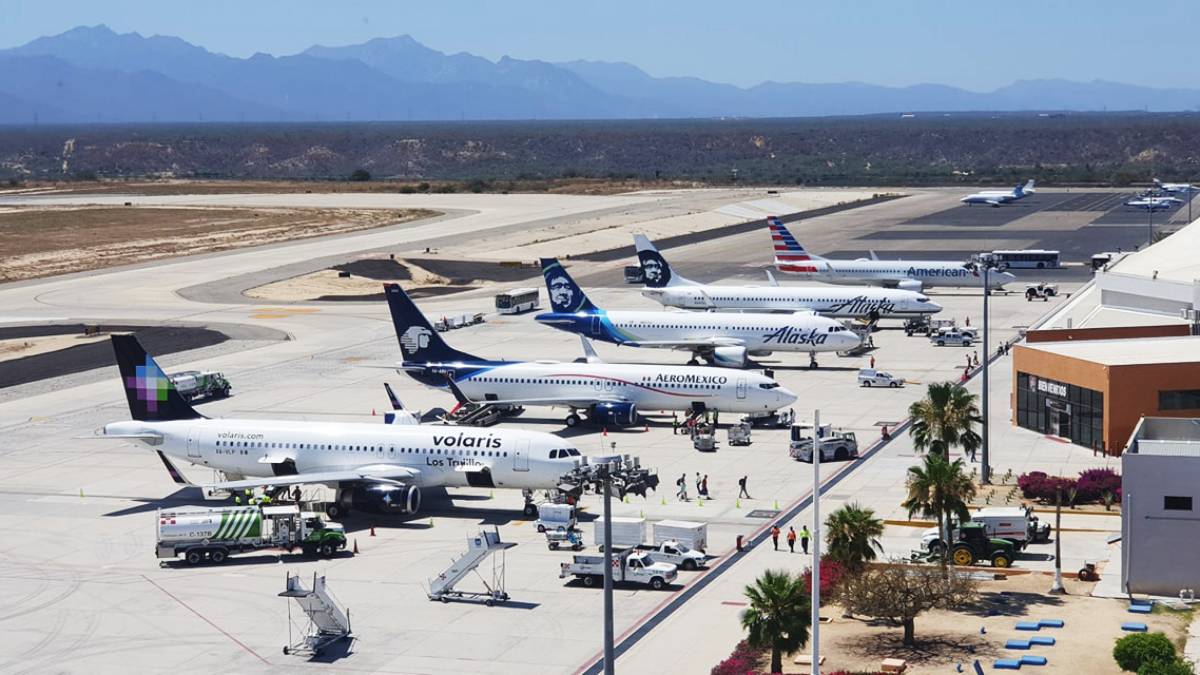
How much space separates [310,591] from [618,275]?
115224mm

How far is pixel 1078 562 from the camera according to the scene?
5791 cm

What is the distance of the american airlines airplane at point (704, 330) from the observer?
10500 cm

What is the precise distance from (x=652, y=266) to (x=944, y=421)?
6574cm

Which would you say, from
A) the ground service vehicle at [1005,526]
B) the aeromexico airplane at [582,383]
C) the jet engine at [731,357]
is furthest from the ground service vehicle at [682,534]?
the jet engine at [731,357]

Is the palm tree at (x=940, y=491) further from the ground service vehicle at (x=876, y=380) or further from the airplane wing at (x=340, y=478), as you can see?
the ground service vehicle at (x=876, y=380)

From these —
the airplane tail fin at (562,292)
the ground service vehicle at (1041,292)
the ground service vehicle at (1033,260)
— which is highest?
the airplane tail fin at (562,292)

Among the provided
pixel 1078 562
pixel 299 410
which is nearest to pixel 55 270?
pixel 299 410

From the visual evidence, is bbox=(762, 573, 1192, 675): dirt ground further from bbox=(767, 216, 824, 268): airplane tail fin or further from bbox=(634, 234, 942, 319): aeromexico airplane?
bbox=(767, 216, 824, 268): airplane tail fin

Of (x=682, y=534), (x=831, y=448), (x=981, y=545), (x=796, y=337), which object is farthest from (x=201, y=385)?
(x=981, y=545)

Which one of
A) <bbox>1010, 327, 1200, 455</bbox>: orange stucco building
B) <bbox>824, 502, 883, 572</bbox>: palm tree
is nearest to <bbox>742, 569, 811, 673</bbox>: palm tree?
<bbox>824, 502, 883, 572</bbox>: palm tree

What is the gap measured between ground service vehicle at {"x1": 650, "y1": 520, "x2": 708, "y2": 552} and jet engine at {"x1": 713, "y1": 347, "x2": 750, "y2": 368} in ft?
147

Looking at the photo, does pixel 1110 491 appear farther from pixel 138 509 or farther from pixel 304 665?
pixel 138 509

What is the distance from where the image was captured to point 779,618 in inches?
1762

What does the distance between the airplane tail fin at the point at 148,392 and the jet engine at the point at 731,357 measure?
139ft
